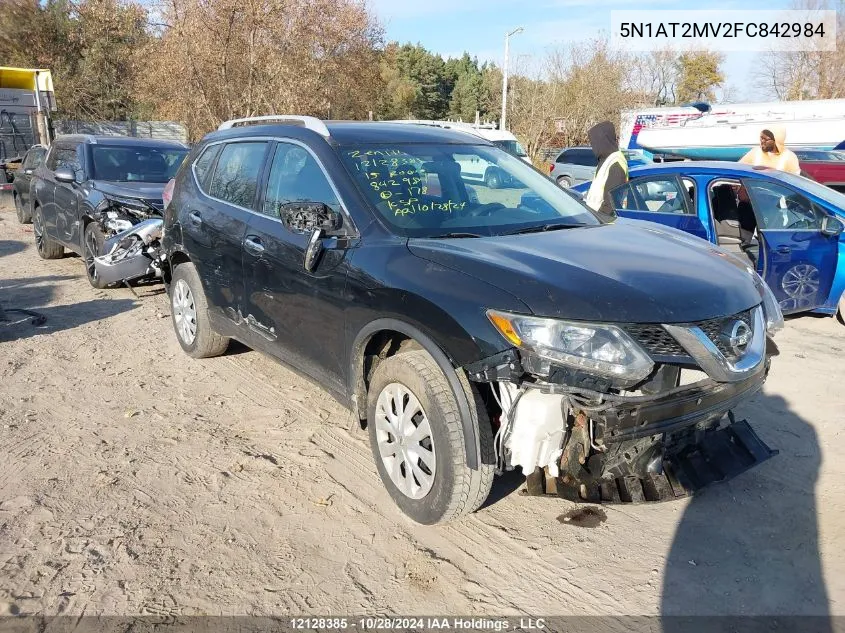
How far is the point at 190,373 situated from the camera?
213 inches

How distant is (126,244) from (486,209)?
514 centimetres

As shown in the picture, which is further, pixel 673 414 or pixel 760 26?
pixel 760 26

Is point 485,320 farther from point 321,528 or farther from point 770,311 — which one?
point 770,311

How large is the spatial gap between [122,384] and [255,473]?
6.34 ft

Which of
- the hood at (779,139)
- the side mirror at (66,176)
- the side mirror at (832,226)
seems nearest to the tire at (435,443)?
the side mirror at (832,226)

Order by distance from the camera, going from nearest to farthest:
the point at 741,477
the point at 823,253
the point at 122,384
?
the point at 741,477 → the point at 122,384 → the point at 823,253

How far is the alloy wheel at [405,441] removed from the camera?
313 cm

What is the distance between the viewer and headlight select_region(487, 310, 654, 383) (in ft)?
8.81

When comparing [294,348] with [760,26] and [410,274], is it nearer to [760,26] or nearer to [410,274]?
[410,274]

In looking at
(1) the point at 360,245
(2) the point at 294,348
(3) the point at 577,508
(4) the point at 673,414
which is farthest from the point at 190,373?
(4) the point at 673,414

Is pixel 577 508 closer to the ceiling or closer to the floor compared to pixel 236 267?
closer to the floor

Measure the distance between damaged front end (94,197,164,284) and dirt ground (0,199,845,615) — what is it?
2.78 m

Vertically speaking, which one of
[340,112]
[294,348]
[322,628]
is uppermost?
[340,112]

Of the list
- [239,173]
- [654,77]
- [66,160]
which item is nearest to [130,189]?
[66,160]
